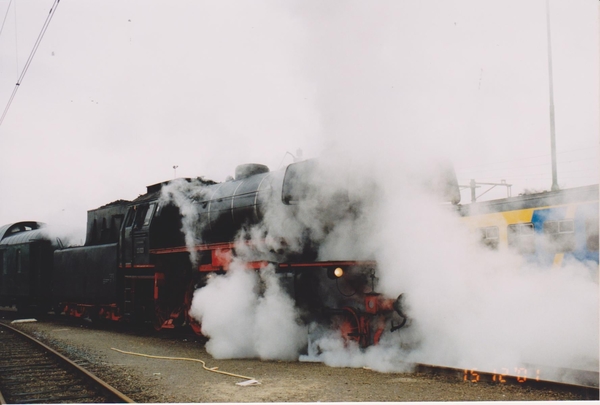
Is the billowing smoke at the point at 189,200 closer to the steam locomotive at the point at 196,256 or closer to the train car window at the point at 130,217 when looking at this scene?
the steam locomotive at the point at 196,256

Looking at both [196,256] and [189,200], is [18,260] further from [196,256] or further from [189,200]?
[196,256]

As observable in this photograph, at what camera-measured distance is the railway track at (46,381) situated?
509 cm

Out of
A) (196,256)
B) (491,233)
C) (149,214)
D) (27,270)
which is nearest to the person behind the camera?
(491,233)

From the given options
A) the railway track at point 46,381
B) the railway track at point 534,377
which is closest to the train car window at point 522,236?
the railway track at point 534,377

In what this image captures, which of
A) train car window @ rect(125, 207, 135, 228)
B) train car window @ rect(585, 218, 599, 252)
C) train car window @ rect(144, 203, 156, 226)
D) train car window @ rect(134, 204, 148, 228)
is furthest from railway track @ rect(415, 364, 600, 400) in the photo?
train car window @ rect(125, 207, 135, 228)

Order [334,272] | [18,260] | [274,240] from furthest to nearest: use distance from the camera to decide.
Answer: [18,260], [274,240], [334,272]

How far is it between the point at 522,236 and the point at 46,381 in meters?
6.40

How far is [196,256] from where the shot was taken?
27.3 ft

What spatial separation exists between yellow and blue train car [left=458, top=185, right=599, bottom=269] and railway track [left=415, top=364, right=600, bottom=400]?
1.34 m

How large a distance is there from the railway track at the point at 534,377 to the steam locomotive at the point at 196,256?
800mm

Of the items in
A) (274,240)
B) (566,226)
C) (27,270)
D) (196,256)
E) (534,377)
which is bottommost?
(534,377)

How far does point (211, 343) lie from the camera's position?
7.23m

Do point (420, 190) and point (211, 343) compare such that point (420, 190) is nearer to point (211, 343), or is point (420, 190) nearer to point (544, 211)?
point (544, 211)


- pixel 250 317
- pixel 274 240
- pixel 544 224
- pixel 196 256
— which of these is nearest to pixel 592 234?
pixel 544 224
